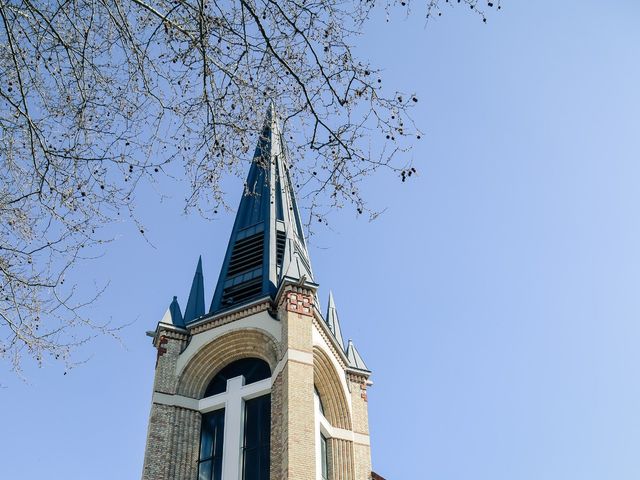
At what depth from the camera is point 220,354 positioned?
71.8 feet

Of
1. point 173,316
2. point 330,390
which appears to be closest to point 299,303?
point 330,390

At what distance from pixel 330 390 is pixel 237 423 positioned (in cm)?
298

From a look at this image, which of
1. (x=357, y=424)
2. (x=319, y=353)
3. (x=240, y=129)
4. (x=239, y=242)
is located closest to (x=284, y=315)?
(x=319, y=353)

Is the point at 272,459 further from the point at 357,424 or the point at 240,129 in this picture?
the point at 240,129

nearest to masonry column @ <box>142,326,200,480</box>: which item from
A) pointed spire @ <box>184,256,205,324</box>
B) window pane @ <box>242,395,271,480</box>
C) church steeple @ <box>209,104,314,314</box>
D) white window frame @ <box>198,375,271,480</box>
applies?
white window frame @ <box>198,375,271,480</box>

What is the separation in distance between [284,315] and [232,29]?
14.1 metres

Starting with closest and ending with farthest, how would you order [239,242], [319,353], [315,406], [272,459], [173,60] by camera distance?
1. [173,60]
2. [272,459]
3. [315,406]
4. [319,353]
5. [239,242]

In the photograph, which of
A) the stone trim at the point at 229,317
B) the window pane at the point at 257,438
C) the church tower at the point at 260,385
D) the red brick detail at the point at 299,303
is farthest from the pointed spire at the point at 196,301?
the window pane at the point at 257,438

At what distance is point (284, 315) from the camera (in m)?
21.0

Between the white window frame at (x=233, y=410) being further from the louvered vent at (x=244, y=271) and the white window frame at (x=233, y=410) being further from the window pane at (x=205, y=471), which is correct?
the louvered vent at (x=244, y=271)

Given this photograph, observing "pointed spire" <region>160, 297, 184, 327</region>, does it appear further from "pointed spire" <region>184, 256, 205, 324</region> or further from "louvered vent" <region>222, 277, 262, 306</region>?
"louvered vent" <region>222, 277, 262, 306</region>

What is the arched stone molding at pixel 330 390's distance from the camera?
21.5 metres

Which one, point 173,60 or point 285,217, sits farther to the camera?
point 285,217

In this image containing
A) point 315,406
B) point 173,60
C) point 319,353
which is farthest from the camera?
point 319,353
